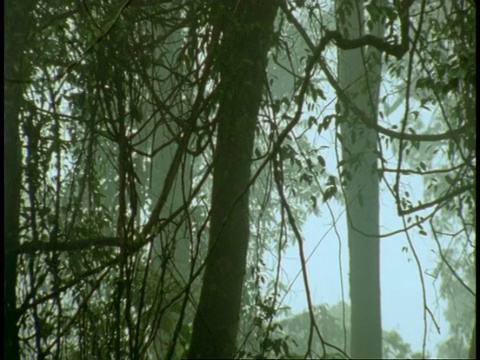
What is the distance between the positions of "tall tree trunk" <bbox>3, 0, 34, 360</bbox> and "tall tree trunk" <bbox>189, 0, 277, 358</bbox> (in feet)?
2.28

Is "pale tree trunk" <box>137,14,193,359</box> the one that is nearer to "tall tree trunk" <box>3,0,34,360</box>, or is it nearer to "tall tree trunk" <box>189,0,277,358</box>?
"tall tree trunk" <box>189,0,277,358</box>

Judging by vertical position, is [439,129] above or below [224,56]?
above

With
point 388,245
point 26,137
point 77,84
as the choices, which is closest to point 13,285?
point 26,137

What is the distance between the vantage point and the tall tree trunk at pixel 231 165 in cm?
239

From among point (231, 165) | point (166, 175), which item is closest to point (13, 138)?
point (166, 175)

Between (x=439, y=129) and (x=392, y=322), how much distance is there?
4.15 meters

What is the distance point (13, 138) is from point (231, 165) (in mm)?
906

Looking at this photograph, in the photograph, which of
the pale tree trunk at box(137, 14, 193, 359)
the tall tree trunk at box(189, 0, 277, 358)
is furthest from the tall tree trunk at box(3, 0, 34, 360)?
the tall tree trunk at box(189, 0, 277, 358)

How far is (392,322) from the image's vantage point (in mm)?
13352

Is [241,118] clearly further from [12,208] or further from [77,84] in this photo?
[12,208]

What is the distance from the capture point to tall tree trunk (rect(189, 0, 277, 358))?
2.39 meters

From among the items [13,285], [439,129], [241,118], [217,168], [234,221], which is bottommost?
[13,285]

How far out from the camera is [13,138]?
2.78 metres

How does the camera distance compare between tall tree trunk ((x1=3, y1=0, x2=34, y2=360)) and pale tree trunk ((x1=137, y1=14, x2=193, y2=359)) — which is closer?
pale tree trunk ((x1=137, y1=14, x2=193, y2=359))
